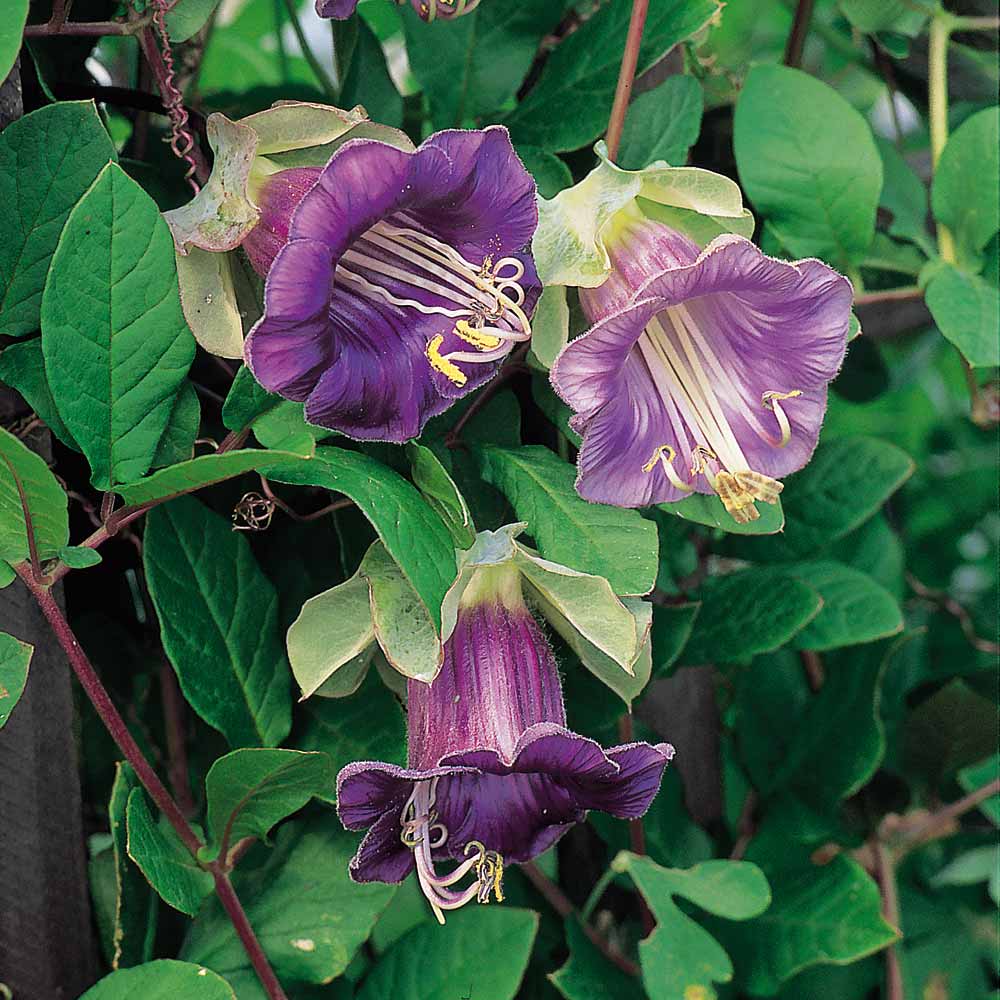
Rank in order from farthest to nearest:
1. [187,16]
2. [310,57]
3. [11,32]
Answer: [310,57]
[187,16]
[11,32]

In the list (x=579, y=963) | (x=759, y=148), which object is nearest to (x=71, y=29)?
(x=759, y=148)

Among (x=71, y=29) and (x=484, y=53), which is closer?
(x=71, y=29)

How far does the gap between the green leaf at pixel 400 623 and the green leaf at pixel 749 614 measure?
281 millimetres

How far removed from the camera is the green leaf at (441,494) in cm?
54

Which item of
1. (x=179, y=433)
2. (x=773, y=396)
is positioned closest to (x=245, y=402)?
(x=179, y=433)

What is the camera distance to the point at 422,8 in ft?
2.00

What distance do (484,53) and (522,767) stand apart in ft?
1.44

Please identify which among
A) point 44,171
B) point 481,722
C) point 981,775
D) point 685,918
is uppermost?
point 44,171

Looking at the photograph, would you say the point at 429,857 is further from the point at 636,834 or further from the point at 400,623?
the point at 636,834

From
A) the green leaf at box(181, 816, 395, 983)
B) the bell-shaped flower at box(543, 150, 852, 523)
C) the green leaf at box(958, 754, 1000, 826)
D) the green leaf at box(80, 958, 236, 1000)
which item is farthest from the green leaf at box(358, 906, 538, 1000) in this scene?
the green leaf at box(958, 754, 1000, 826)

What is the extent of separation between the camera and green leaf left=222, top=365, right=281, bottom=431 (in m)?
0.54

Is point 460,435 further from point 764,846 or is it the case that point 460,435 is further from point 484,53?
point 764,846

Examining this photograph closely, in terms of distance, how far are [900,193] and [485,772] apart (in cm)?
57

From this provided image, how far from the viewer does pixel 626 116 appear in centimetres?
69
